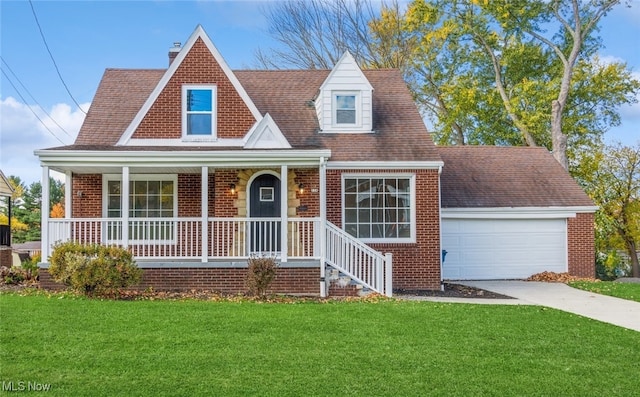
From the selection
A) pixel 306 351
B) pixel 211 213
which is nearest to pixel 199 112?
pixel 211 213

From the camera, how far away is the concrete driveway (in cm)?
998

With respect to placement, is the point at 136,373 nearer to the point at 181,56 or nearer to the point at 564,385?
the point at 564,385

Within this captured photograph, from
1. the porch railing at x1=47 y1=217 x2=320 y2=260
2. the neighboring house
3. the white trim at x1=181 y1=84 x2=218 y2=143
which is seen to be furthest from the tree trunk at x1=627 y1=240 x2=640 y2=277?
the white trim at x1=181 y1=84 x2=218 y2=143

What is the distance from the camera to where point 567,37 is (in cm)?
2867

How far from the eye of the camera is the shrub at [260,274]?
11195 mm

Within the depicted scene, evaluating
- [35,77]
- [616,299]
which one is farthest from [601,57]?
[35,77]

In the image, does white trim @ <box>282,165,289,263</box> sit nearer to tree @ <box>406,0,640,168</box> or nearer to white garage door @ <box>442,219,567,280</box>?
A: white garage door @ <box>442,219,567,280</box>

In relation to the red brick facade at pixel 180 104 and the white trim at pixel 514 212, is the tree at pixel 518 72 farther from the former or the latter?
the red brick facade at pixel 180 104

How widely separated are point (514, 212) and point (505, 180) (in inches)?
59.7

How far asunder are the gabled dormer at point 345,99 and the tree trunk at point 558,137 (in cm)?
1223

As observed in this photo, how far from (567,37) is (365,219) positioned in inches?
778

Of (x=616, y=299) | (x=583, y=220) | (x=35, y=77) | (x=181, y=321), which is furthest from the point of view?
(x=35, y=77)

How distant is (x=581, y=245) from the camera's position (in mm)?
17531

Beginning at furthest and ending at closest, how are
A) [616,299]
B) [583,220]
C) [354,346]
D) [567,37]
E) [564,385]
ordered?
[567,37] < [583,220] < [616,299] < [354,346] < [564,385]
